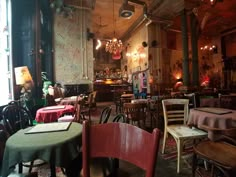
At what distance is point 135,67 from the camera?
1230 cm

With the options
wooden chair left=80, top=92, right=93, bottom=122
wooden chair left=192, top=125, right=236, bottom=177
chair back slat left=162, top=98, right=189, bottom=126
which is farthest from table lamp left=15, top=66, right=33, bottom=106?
wooden chair left=192, top=125, right=236, bottom=177

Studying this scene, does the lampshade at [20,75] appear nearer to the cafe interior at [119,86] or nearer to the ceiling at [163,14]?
the cafe interior at [119,86]

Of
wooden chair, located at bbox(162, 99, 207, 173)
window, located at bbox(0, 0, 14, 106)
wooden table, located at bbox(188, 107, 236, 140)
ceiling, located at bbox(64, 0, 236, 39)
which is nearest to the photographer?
wooden table, located at bbox(188, 107, 236, 140)

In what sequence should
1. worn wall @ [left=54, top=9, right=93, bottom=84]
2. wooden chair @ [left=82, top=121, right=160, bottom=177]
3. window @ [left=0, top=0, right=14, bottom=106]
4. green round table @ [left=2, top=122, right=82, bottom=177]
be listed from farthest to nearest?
1. worn wall @ [left=54, top=9, right=93, bottom=84]
2. window @ [left=0, top=0, right=14, bottom=106]
3. green round table @ [left=2, top=122, right=82, bottom=177]
4. wooden chair @ [left=82, top=121, right=160, bottom=177]

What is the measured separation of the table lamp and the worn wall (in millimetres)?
3921

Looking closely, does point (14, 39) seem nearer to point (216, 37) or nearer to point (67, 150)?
point (67, 150)

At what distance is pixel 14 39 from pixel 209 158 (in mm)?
5152

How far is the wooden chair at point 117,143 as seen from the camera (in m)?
0.99

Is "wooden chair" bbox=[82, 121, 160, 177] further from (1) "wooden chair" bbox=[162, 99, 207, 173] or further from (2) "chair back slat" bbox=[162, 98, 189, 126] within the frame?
(2) "chair back slat" bbox=[162, 98, 189, 126]

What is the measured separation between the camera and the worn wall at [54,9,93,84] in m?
8.57

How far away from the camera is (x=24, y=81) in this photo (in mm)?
4363

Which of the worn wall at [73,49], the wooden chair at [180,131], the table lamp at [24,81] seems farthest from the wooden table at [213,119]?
the worn wall at [73,49]

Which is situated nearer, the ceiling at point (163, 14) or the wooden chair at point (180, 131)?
the wooden chair at point (180, 131)

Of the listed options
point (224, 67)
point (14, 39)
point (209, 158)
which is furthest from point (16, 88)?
point (224, 67)
